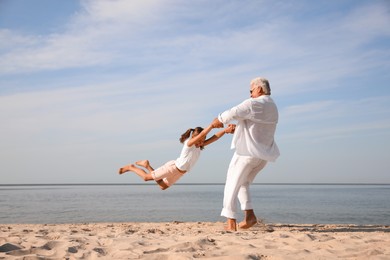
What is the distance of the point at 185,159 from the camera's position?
7004 mm

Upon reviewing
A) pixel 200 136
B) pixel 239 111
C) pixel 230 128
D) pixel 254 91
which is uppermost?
pixel 254 91

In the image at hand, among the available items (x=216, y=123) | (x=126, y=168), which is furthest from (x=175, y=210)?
(x=216, y=123)

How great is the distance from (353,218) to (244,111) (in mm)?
9344

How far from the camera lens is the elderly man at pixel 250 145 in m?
6.05

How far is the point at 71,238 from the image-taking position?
5.01m

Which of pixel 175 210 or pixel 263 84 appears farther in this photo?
pixel 175 210

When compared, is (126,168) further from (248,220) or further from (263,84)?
(263,84)

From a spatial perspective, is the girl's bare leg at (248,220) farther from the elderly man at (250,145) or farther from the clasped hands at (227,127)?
the clasped hands at (227,127)

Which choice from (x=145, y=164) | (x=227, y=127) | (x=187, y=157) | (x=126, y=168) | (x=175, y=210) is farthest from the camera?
(x=175, y=210)

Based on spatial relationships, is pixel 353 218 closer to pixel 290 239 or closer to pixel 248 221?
pixel 248 221

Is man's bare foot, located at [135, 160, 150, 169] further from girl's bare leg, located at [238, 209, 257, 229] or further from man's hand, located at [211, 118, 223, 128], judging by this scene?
girl's bare leg, located at [238, 209, 257, 229]

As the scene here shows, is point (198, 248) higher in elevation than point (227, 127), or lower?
Result: lower

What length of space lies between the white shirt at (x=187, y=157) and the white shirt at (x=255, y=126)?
840mm

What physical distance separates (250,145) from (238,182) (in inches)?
25.0
